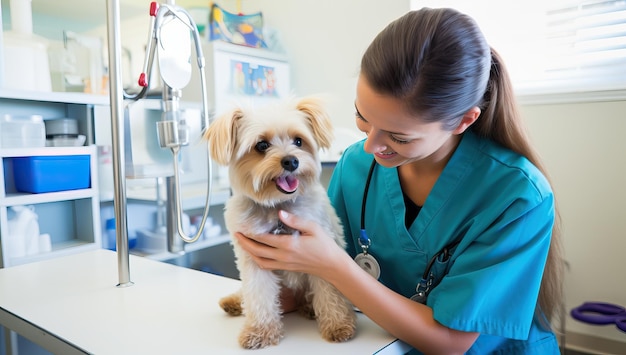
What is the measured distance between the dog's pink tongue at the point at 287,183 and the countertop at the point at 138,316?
30 centimetres

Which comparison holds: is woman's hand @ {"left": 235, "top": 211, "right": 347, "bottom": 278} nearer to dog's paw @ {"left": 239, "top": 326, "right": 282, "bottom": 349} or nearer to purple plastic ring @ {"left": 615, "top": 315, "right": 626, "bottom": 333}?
dog's paw @ {"left": 239, "top": 326, "right": 282, "bottom": 349}

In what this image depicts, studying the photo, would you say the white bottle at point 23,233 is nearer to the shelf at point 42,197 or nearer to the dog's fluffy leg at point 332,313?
the shelf at point 42,197

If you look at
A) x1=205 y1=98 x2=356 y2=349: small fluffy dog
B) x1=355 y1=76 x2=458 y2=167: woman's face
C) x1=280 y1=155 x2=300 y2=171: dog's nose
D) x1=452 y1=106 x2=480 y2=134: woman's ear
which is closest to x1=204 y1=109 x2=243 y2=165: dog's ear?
x1=205 y1=98 x2=356 y2=349: small fluffy dog

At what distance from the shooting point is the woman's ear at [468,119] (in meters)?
0.90

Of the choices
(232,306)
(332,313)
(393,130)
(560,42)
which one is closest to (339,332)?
(332,313)

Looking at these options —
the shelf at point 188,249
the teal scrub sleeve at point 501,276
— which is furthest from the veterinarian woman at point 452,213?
the shelf at point 188,249

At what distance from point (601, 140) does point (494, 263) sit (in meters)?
1.39

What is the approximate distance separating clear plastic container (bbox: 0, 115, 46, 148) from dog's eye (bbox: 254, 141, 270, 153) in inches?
44.6

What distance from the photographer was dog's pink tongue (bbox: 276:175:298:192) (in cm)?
89

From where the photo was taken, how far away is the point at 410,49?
793 millimetres

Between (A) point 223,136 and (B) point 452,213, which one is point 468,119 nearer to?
(B) point 452,213

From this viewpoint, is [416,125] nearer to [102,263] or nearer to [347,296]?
[347,296]

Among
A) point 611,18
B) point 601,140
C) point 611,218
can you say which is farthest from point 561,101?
point 611,218

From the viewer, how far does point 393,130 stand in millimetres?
861
